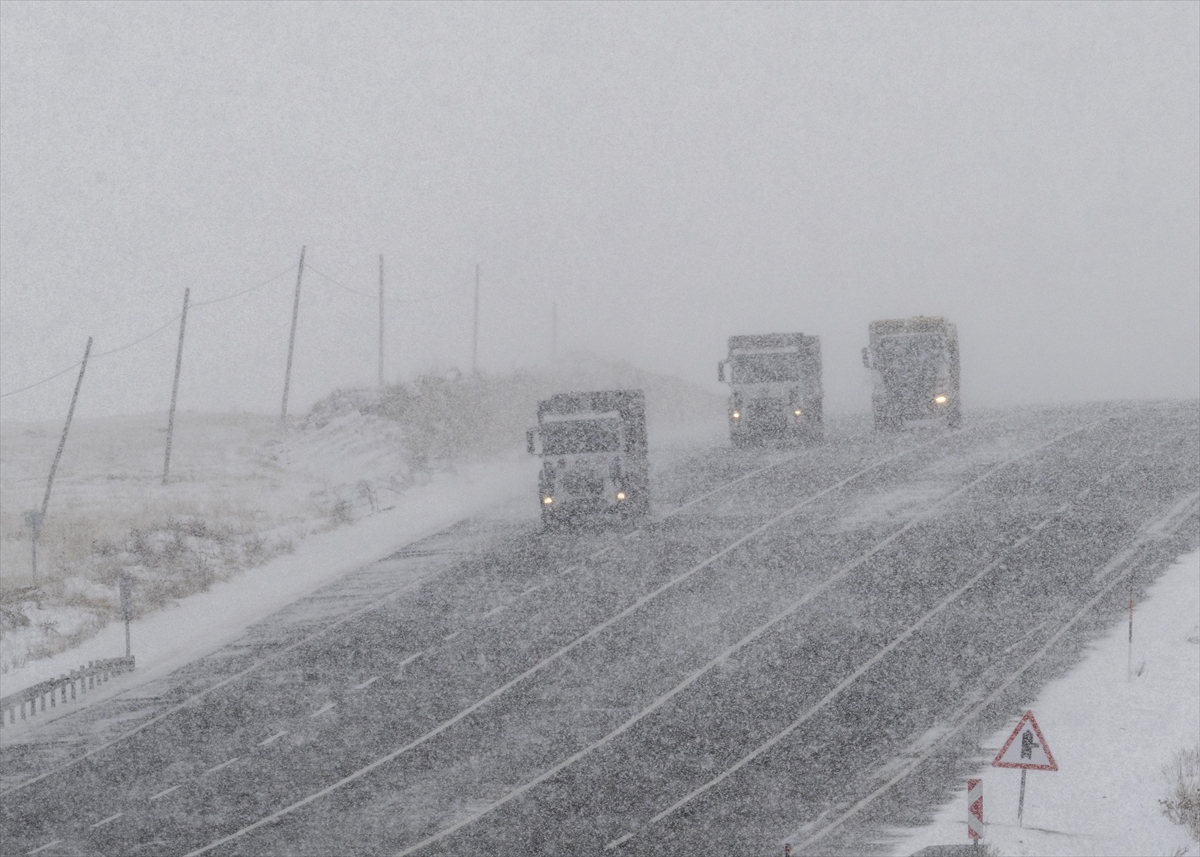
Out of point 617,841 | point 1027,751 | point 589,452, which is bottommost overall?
point 617,841

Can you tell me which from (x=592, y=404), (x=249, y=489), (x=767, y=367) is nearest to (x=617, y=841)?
(x=592, y=404)

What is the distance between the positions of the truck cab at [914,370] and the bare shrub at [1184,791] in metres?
27.5

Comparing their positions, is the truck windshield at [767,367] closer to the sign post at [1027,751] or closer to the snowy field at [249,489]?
the snowy field at [249,489]

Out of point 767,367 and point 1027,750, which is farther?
point 767,367

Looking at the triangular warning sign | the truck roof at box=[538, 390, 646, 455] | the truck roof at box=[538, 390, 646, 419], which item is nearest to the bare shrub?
the triangular warning sign

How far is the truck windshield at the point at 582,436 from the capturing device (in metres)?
33.4

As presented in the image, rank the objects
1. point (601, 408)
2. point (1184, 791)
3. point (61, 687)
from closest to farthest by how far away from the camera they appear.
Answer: point (1184, 791)
point (61, 687)
point (601, 408)

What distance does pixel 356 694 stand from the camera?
22.7 m

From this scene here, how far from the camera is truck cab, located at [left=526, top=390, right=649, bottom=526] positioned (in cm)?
3350

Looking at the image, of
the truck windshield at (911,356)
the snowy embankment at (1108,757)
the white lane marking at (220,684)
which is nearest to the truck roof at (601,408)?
the white lane marking at (220,684)

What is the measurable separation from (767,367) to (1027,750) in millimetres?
29979

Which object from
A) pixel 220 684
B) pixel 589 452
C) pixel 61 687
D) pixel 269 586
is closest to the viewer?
pixel 61 687

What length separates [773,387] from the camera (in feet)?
149

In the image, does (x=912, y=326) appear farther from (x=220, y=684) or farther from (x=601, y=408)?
(x=220, y=684)
